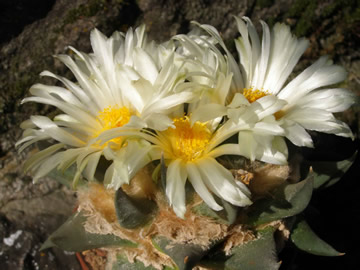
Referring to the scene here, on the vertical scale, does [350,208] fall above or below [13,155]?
below

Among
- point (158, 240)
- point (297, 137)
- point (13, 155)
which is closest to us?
point (297, 137)

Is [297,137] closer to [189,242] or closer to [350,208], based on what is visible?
[189,242]

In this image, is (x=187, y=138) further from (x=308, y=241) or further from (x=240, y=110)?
(x=308, y=241)

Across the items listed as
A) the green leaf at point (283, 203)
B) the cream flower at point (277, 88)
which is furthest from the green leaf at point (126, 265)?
the cream flower at point (277, 88)

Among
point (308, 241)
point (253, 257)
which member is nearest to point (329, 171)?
point (308, 241)

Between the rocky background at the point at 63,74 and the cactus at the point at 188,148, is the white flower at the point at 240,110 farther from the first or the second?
the rocky background at the point at 63,74

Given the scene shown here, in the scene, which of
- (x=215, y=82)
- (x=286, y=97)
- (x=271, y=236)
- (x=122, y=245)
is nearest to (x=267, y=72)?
(x=286, y=97)
